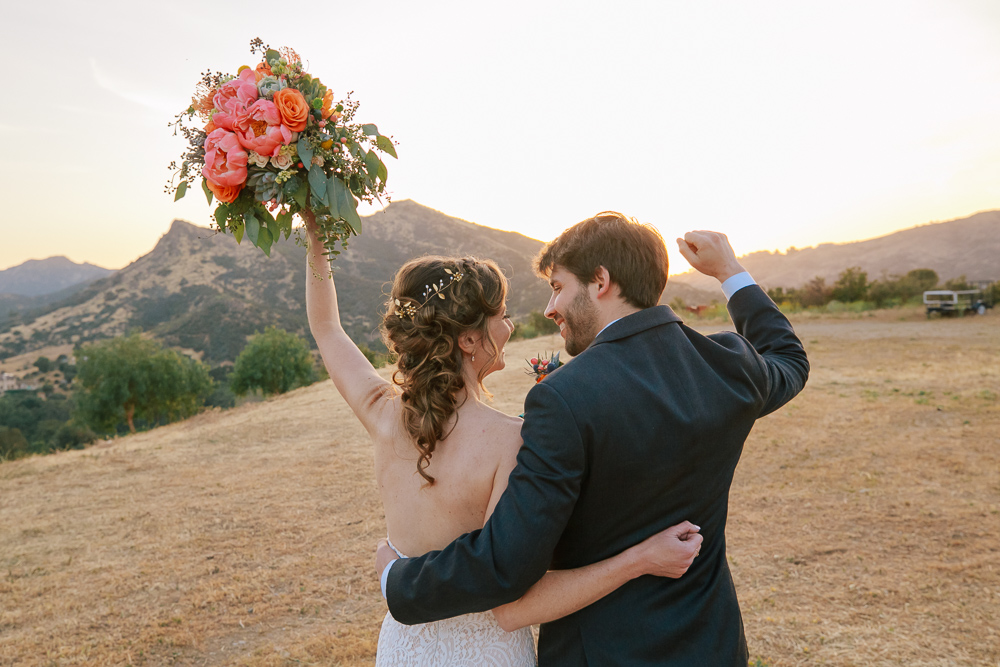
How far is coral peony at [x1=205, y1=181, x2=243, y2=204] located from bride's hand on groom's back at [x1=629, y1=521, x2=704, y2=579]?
165 cm

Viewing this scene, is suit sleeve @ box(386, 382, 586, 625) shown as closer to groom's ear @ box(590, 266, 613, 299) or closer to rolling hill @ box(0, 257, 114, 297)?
groom's ear @ box(590, 266, 613, 299)

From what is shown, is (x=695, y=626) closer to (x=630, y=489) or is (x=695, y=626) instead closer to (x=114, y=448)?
(x=630, y=489)

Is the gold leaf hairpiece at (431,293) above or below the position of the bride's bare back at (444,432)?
above

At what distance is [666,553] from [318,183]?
4.91 ft

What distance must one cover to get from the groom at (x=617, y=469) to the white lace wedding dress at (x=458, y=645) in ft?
1.29

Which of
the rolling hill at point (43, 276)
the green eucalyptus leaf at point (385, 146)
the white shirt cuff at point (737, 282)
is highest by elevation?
the rolling hill at point (43, 276)

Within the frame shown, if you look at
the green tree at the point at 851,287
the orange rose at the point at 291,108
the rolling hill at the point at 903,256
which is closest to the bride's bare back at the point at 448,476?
the orange rose at the point at 291,108

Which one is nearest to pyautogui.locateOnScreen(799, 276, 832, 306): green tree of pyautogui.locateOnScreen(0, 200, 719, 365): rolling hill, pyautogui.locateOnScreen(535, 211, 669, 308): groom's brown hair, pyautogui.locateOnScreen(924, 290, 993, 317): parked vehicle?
pyautogui.locateOnScreen(924, 290, 993, 317): parked vehicle

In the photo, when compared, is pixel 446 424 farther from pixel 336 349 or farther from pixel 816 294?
pixel 816 294

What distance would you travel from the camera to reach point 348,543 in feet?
23.7

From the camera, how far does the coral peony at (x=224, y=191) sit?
6.47ft

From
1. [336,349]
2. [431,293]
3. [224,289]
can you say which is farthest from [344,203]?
[224,289]

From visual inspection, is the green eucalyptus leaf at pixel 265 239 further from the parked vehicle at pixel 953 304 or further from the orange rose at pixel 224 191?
the parked vehicle at pixel 953 304

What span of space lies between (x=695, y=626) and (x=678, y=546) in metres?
0.29
